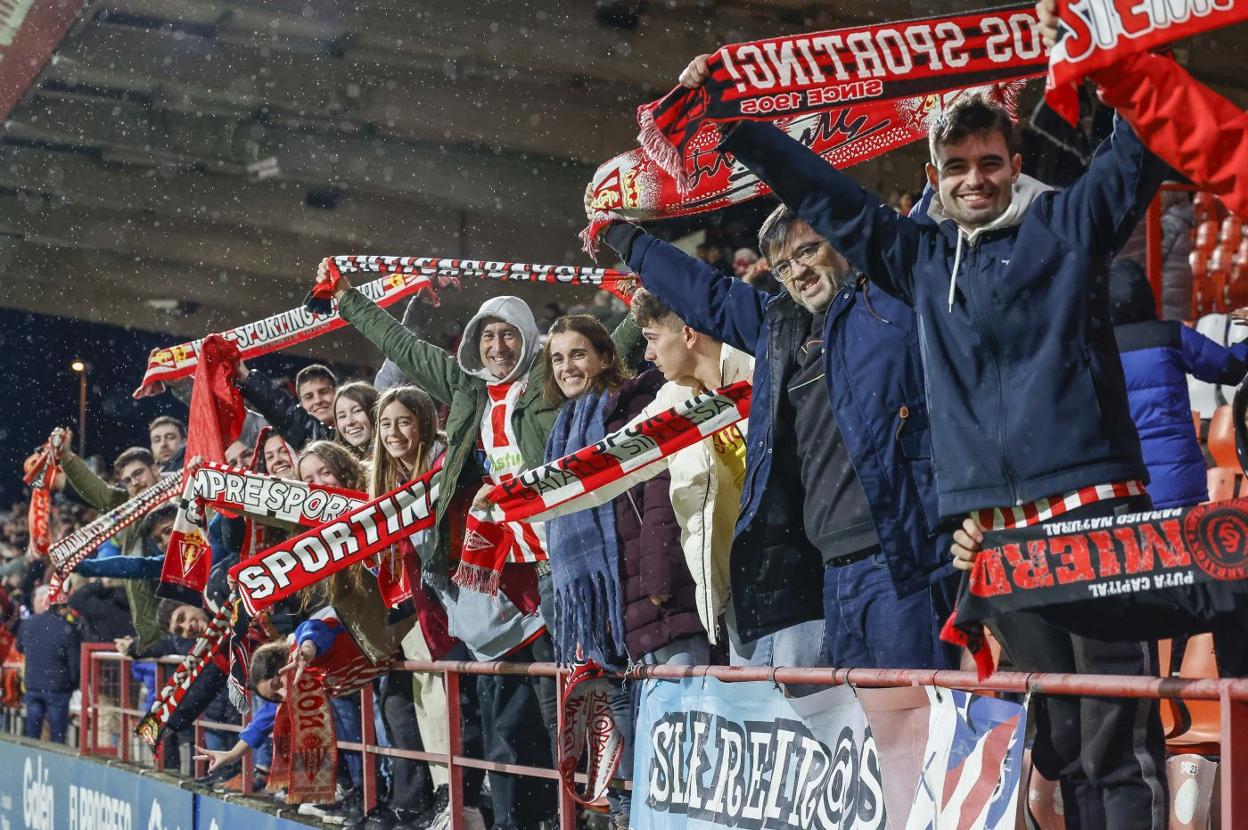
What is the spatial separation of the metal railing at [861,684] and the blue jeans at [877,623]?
0.22m

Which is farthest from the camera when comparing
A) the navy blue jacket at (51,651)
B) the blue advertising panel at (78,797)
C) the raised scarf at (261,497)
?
the navy blue jacket at (51,651)

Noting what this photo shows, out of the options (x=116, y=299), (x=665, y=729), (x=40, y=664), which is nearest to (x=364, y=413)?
(x=665, y=729)

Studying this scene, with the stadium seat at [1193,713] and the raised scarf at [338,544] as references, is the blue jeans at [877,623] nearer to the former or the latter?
the stadium seat at [1193,713]

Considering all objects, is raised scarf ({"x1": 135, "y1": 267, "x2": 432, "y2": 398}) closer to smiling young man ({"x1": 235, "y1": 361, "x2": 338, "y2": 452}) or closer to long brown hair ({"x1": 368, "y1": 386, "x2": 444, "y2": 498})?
smiling young man ({"x1": 235, "y1": 361, "x2": 338, "y2": 452})

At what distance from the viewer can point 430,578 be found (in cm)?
696

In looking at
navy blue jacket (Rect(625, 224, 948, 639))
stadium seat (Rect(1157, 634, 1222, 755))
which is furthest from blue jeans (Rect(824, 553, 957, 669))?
stadium seat (Rect(1157, 634, 1222, 755))

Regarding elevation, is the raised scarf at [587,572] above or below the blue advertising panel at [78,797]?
above

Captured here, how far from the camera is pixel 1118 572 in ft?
10.8

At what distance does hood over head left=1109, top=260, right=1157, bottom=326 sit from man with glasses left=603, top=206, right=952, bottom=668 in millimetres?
925

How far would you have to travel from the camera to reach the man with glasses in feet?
13.7

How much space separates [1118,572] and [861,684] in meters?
0.84

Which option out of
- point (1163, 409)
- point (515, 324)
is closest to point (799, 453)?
point (1163, 409)

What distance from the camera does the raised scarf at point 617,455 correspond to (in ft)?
17.7

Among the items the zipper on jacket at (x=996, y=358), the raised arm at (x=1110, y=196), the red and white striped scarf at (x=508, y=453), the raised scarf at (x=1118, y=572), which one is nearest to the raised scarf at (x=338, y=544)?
the red and white striped scarf at (x=508, y=453)
